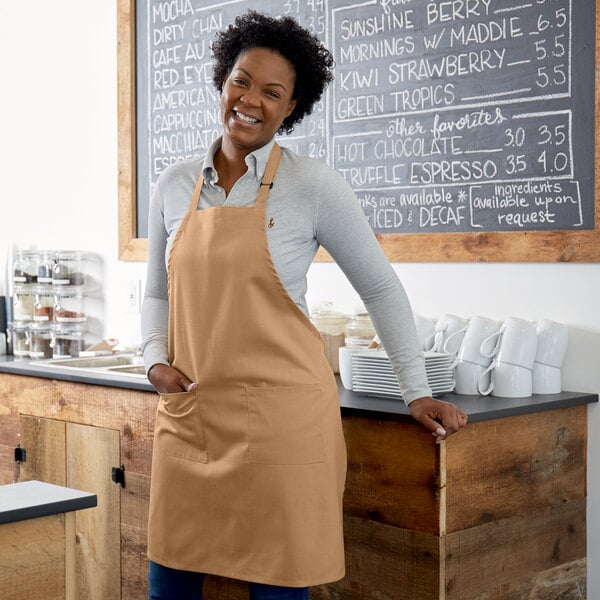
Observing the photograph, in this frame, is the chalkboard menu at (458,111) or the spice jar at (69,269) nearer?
the chalkboard menu at (458,111)

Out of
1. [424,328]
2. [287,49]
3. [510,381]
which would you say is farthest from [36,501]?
[424,328]

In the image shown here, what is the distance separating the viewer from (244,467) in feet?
6.61

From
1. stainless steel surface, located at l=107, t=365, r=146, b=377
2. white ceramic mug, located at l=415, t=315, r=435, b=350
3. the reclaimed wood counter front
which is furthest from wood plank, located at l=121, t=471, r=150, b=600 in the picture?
white ceramic mug, located at l=415, t=315, r=435, b=350

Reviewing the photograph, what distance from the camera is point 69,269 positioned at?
385 centimetres

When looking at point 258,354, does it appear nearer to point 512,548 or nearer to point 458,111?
point 512,548

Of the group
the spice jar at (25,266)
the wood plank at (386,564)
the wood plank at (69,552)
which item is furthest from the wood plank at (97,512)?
the wood plank at (69,552)

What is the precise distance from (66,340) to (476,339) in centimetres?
183

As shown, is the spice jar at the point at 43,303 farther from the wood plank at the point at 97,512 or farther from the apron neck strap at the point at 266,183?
the apron neck strap at the point at 266,183

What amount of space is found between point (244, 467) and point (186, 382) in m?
0.22

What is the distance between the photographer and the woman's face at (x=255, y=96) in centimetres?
207

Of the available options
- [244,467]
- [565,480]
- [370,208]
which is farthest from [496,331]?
[244,467]

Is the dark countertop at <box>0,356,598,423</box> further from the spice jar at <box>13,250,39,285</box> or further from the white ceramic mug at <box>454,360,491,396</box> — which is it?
the spice jar at <box>13,250,39,285</box>

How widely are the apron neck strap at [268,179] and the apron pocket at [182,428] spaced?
0.41 metres

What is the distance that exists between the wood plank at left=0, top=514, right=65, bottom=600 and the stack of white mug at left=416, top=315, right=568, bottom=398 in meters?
1.29
